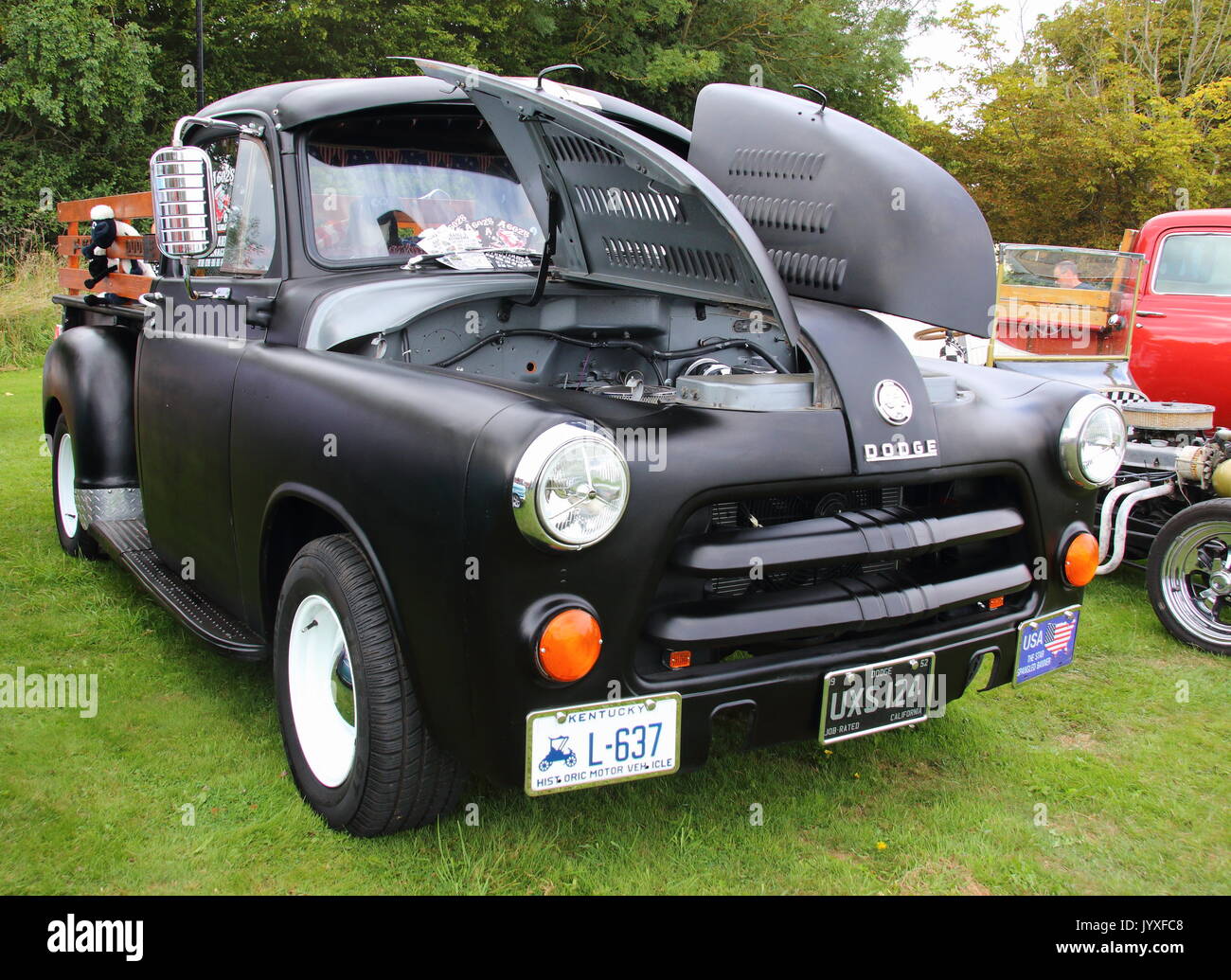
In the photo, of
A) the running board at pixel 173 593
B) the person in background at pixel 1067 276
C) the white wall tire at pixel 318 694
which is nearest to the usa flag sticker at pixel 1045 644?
the white wall tire at pixel 318 694

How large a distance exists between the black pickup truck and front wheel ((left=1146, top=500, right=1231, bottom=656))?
1540 millimetres

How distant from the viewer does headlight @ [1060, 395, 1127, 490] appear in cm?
272

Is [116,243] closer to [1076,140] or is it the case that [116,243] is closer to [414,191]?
[414,191]

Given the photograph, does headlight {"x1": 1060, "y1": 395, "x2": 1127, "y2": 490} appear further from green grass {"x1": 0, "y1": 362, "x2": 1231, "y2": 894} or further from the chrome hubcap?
the chrome hubcap

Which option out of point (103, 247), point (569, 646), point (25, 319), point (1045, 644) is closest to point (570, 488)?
point (569, 646)

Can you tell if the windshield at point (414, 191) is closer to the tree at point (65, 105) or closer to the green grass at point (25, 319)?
the green grass at point (25, 319)

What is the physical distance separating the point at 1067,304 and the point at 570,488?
5055 millimetres

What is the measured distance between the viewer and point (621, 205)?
9.89 feet

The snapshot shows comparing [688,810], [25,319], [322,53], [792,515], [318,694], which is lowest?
[688,810]

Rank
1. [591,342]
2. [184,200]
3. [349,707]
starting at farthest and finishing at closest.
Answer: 1. [591,342]
2. [184,200]
3. [349,707]

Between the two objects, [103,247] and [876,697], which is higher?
[103,247]
